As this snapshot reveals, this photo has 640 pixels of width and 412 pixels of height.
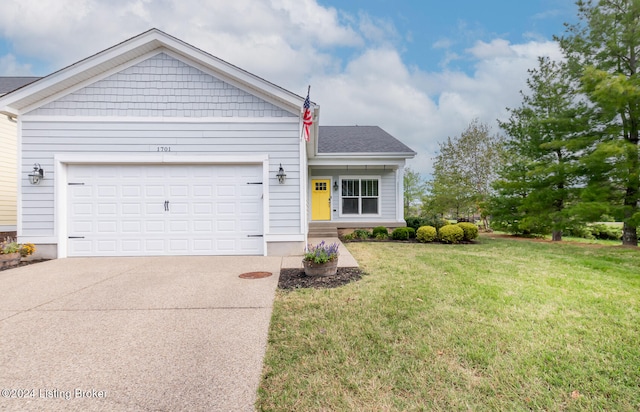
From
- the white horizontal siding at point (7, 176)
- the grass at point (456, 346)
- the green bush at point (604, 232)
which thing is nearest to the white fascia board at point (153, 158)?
the grass at point (456, 346)

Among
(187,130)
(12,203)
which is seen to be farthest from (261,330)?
(12,203)

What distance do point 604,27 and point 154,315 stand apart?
14.6 m

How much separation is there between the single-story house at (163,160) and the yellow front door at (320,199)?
5183 millimetres

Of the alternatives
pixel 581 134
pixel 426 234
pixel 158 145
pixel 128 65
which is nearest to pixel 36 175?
pixel 158 145

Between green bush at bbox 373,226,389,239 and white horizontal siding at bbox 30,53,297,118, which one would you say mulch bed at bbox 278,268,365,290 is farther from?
green bush at bbox 373,226,389,239

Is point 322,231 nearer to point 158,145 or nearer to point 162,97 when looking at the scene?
point 158,145

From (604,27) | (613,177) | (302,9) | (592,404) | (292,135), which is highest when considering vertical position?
(302,9)

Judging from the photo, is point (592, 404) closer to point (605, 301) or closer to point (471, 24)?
point (605, 301)

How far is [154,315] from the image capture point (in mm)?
3240

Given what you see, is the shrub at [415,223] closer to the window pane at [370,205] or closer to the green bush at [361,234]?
the window pane at [370,205]

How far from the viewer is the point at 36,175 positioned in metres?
6.35

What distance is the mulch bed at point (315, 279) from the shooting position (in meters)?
4.36

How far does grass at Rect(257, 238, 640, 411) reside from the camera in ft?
6.11

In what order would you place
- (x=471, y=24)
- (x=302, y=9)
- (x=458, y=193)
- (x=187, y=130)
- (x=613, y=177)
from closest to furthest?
1. (x=187, y=130)
2. (x=613, y=177)
3. (x=302, y=9)
4. (x=471, y=24)
5. (x=458, y=193)
